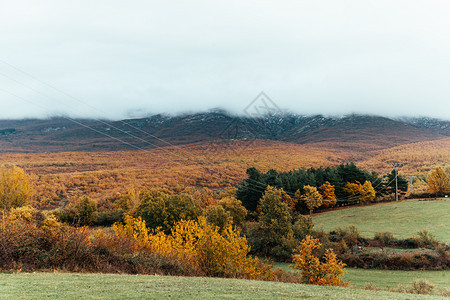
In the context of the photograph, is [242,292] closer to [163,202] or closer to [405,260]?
[405,260]

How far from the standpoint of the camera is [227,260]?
18.2 metres

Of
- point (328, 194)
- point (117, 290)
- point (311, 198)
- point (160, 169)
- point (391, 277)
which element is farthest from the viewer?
point (160, 169)

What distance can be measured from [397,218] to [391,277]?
24594 mm

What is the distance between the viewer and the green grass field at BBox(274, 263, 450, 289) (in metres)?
26.2

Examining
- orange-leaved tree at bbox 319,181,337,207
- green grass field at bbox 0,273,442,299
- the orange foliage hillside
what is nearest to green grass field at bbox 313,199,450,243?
orange-leaved tree at bbox 319,181,337,207

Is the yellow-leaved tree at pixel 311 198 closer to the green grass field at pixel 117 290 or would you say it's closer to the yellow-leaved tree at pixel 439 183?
the yellow-leaved tree at pixel 439 183

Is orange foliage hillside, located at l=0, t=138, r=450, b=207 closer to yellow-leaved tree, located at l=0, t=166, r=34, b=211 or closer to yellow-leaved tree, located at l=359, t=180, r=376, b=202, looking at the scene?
yellow-leaved tree, located at l=0, t=166, r=34, b=211

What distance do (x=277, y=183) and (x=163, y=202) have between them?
1338 inches

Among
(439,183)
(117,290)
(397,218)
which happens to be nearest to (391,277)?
(397,218)

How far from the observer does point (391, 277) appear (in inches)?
1127

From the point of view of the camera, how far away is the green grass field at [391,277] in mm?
26166

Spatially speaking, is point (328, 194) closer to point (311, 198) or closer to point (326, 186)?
point (326, 186)

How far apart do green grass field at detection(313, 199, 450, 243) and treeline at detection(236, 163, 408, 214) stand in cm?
563

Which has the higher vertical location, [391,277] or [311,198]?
[311,198]
